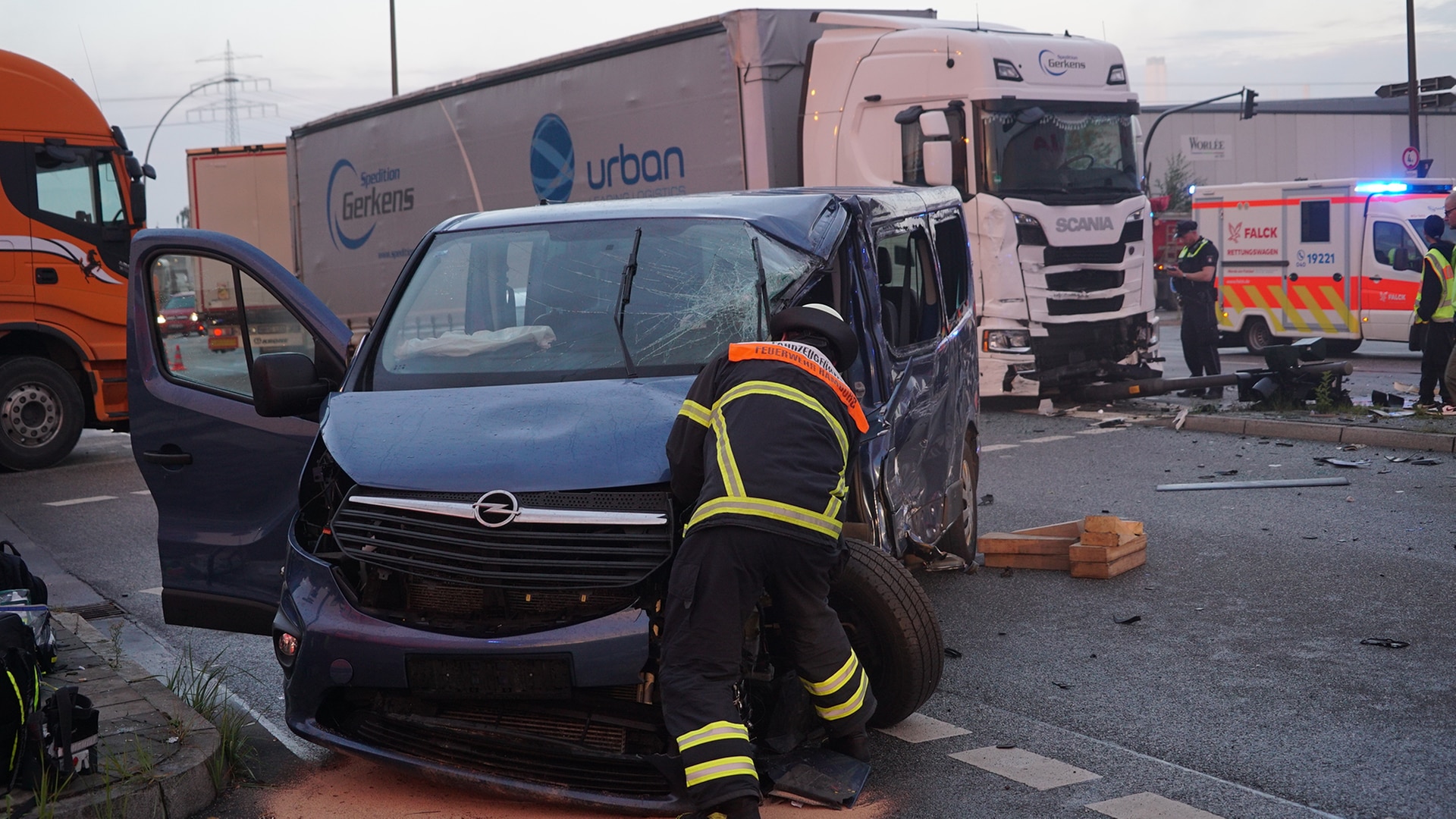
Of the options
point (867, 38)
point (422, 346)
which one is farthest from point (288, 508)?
point (867, 38)

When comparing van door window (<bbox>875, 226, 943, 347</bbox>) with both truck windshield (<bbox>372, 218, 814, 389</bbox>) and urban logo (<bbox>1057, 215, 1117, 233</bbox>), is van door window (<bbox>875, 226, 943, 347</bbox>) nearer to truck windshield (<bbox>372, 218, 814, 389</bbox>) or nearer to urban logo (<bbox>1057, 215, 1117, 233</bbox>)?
truck windshield (<bbox>372, 218, 814, 389</bbox>)

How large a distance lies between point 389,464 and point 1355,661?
377 centimetres

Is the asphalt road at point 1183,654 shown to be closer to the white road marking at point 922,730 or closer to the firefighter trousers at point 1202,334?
the white road marking at point 922,730

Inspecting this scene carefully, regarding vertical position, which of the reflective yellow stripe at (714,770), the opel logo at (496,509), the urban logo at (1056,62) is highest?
the urban logo at (1056,62)

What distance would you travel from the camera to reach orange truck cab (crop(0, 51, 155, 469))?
1216 centimetres

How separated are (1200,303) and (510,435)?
12232 millimetres

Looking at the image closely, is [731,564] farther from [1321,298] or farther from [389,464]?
[1321,298]

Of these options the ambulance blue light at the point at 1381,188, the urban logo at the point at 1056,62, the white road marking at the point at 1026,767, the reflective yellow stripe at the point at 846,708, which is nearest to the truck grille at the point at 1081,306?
the urban logo at the point at 1056,62

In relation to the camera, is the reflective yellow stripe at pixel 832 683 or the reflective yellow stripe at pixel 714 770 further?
the reflective yellow stripe at pixel 832 683

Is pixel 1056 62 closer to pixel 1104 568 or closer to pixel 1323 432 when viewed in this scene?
pixel 1323 432

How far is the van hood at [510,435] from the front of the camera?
395 cm

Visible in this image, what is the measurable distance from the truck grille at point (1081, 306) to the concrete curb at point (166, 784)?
32.4 ft

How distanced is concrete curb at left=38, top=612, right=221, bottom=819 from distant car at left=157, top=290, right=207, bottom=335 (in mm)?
1478

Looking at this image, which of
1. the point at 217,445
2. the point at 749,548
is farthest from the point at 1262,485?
the point at 217,445
